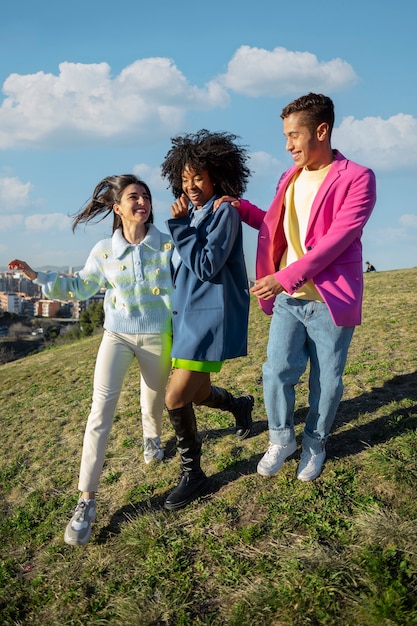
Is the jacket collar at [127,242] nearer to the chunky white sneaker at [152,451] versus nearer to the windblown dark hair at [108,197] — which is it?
the windblown dark hair at [108,197]

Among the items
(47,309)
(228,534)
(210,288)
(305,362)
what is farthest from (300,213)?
(47,309)

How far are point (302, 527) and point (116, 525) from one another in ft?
4.04

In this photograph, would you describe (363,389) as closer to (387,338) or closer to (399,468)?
(399,468)

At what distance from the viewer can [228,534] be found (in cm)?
311

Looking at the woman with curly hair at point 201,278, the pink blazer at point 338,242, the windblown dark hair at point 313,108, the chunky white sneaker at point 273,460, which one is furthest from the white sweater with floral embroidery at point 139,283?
the windblown dark hair at point 313,108

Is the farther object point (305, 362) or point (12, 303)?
point (12, 303)

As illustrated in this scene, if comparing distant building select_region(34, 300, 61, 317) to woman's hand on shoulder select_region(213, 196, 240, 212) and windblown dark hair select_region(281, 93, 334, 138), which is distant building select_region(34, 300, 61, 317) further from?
windblown dark hair select_region(281, 93, 334, 138)

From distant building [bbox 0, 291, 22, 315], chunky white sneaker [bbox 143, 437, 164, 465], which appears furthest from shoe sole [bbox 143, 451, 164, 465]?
distant building [bbox 0, 291, 22, 315]

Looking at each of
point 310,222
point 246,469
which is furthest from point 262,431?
point 310,222

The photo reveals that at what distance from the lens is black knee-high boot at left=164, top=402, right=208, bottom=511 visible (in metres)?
3.49

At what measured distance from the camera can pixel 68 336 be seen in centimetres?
4375

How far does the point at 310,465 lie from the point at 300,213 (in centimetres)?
162

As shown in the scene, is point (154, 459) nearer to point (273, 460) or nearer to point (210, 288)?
point (273, 460)

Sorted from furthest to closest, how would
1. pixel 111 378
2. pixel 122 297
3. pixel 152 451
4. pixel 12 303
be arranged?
pixel 12 303 < pixel 152 451 < pixel 122 297 < pixel 111 378
